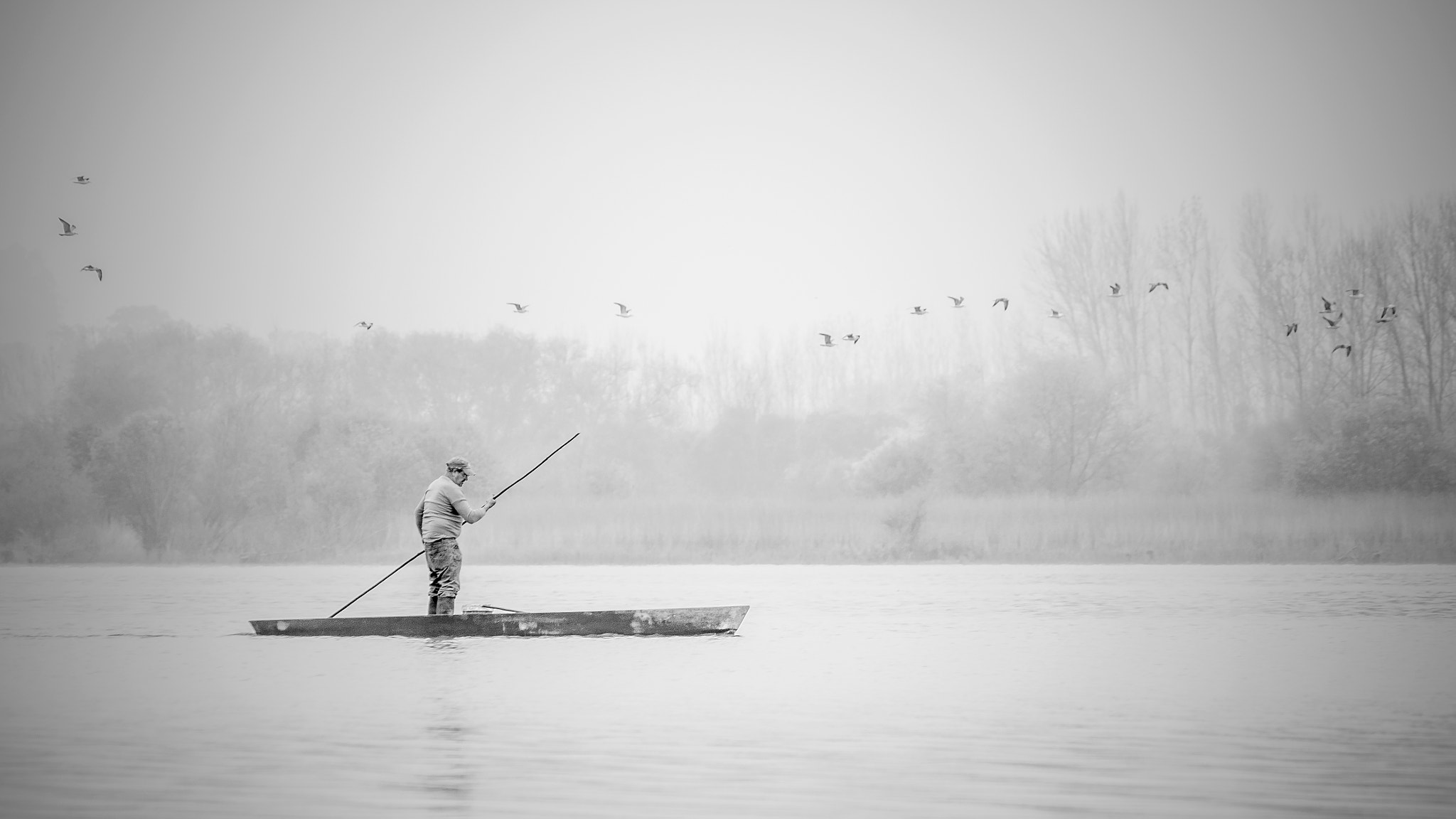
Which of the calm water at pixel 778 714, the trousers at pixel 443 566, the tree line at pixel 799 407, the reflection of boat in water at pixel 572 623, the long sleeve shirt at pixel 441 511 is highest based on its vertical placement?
the tree line at pixel 799 407

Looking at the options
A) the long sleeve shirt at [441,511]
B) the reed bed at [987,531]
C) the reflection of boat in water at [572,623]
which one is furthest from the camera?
the reed bed at [987,531]

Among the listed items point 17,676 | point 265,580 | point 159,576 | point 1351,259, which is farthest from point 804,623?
point 1351,259

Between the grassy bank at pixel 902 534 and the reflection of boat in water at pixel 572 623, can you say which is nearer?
the reflection of boat in water at pixel 572 623

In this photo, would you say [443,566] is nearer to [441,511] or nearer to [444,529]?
[444,529]

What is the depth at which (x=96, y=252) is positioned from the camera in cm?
9256

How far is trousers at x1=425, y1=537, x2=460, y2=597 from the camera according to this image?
17031mm

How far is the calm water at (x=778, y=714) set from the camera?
807 cm

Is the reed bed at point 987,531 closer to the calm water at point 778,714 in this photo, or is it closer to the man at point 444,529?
the calm water at point 778,714

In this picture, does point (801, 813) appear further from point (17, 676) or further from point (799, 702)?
point (17, 676)

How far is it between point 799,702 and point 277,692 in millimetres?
5123

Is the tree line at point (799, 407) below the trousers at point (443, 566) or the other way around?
the other way around

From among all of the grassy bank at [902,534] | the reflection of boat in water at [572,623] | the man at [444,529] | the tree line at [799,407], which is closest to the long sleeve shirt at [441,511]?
the man at [444,529]

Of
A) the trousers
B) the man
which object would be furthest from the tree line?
the trousers

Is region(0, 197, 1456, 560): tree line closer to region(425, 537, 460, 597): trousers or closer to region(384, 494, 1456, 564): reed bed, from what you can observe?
region(384, 494, 1456, 564): reed bed
